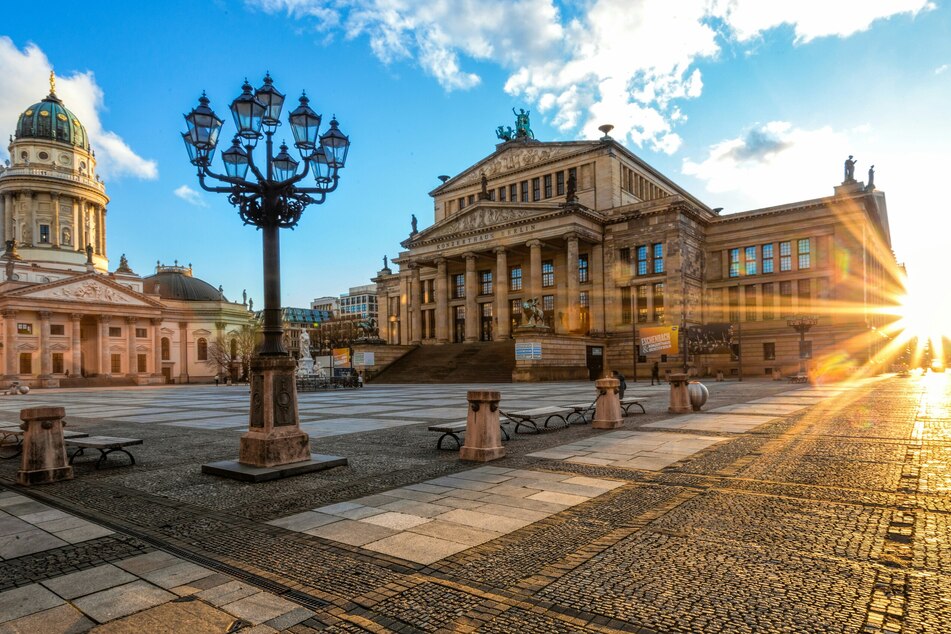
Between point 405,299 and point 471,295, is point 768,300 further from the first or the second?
point 405,299

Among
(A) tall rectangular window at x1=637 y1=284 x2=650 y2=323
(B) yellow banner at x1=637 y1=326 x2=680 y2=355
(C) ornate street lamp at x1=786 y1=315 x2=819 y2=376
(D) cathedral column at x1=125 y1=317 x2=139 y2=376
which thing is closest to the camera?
(C) ornate street lamp at x1=786 y1=315 x2=819 y2=376

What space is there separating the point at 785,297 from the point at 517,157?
30.5 metres

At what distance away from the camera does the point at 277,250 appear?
1029 centimetres

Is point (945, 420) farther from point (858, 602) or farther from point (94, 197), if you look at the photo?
point (94, 197)

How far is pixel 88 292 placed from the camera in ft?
250

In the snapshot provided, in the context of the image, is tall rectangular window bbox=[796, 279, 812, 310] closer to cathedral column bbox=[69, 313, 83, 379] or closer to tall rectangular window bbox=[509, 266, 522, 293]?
tall rectangular window bbox=[509, 266, 522, 293]

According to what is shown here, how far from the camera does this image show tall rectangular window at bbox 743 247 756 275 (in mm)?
57469

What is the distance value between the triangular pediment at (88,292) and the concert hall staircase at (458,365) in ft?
150

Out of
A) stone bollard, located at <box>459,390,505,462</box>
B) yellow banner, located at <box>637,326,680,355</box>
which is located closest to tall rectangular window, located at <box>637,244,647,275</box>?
yellow banner, located at <box>637,326,680,355</box>

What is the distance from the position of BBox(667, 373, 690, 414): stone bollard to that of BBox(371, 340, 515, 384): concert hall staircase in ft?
94.3

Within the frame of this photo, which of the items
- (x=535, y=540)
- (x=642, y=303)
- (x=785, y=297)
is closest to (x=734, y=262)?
(x=785, y=297)

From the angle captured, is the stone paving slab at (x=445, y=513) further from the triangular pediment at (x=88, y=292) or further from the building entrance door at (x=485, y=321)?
the triangular pediment at (x=88, y=292)

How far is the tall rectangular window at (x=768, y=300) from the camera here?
5566 centimetres

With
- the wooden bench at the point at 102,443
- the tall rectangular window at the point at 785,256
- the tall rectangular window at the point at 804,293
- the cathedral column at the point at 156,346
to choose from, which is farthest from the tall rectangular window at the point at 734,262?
the cathedral column at the point at 156,346
